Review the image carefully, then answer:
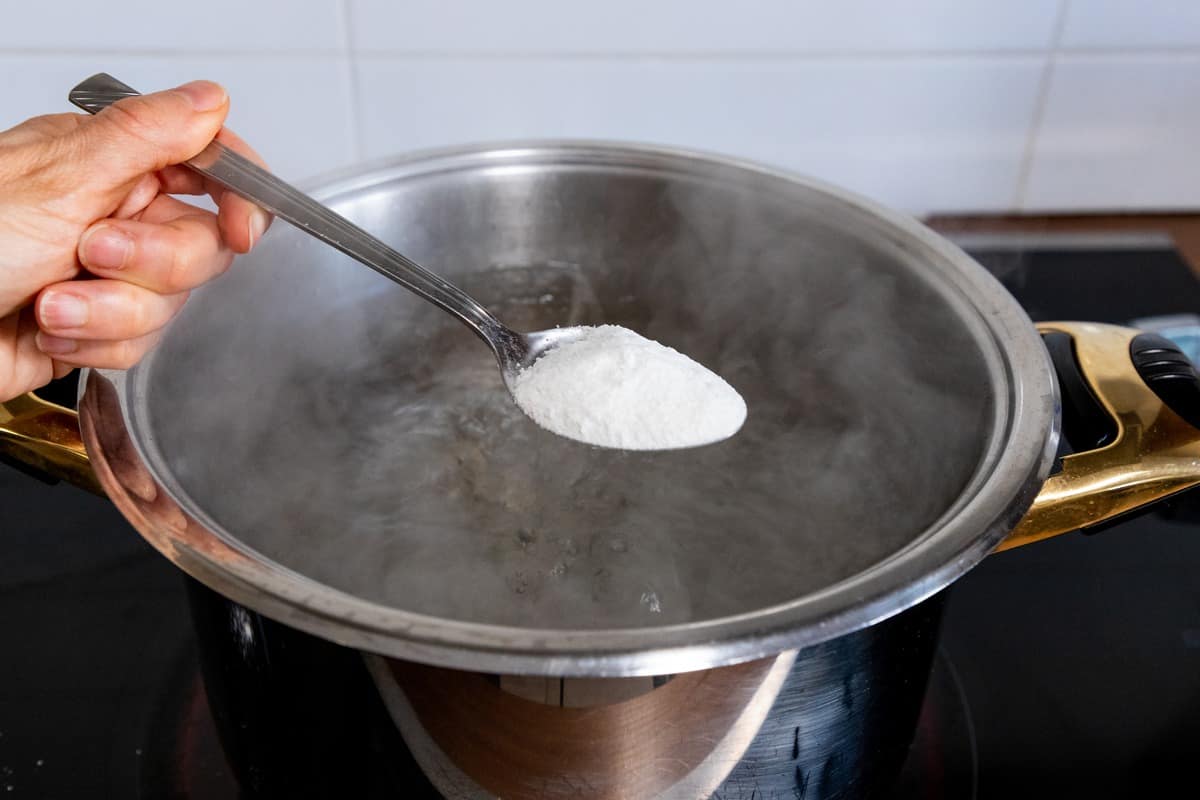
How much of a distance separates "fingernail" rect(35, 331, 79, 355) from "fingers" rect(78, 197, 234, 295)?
0.13 feet

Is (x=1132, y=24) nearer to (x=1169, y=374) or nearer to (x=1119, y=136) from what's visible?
(x=1119, y=136)

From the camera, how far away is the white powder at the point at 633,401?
64 centimetres

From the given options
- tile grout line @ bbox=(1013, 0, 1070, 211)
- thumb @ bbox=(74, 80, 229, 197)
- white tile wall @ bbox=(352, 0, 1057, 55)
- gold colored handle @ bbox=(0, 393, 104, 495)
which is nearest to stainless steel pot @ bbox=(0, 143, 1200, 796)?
gold colored handle @ bbox=(0, 393, 104, 495)

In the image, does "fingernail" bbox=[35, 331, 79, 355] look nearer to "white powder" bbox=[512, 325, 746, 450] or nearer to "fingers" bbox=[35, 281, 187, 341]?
"fingers" bbox=[35, 281, 187, 341]

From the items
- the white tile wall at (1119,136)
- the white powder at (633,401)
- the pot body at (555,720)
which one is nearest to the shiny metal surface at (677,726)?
the pot body at (555,720)

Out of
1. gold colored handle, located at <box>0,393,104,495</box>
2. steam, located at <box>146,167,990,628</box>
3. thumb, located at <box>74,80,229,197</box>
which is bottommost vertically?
steam, located at <box>146,167,990,628</box>

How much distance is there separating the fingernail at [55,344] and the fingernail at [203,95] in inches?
5.6

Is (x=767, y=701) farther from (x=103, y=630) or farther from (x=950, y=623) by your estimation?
(x=103, y=630)

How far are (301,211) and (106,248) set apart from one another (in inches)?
4.1

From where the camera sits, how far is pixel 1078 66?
43.9 inches

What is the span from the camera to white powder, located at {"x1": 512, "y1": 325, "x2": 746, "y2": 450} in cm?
64

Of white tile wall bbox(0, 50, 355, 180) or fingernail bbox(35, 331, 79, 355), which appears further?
white tile wall bbox(0, 50, 355, 180)

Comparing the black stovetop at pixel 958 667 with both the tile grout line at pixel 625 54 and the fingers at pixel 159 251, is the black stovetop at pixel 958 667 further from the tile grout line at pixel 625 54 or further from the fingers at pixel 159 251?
the tile grout line at pixel 625 54

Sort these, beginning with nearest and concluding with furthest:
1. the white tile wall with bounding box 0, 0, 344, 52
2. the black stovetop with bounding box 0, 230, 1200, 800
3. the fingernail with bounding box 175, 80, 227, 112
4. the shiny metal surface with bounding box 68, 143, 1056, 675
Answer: the shiny metal surface with bounding box 68, 143, 1056, 675 < the fingernail with bounding box 175, 80, 227, 112 < the black stovetop with bounding box 0, 230, 1200, 800 < the white tile wall with bounding box 0, 0, 344, 52
